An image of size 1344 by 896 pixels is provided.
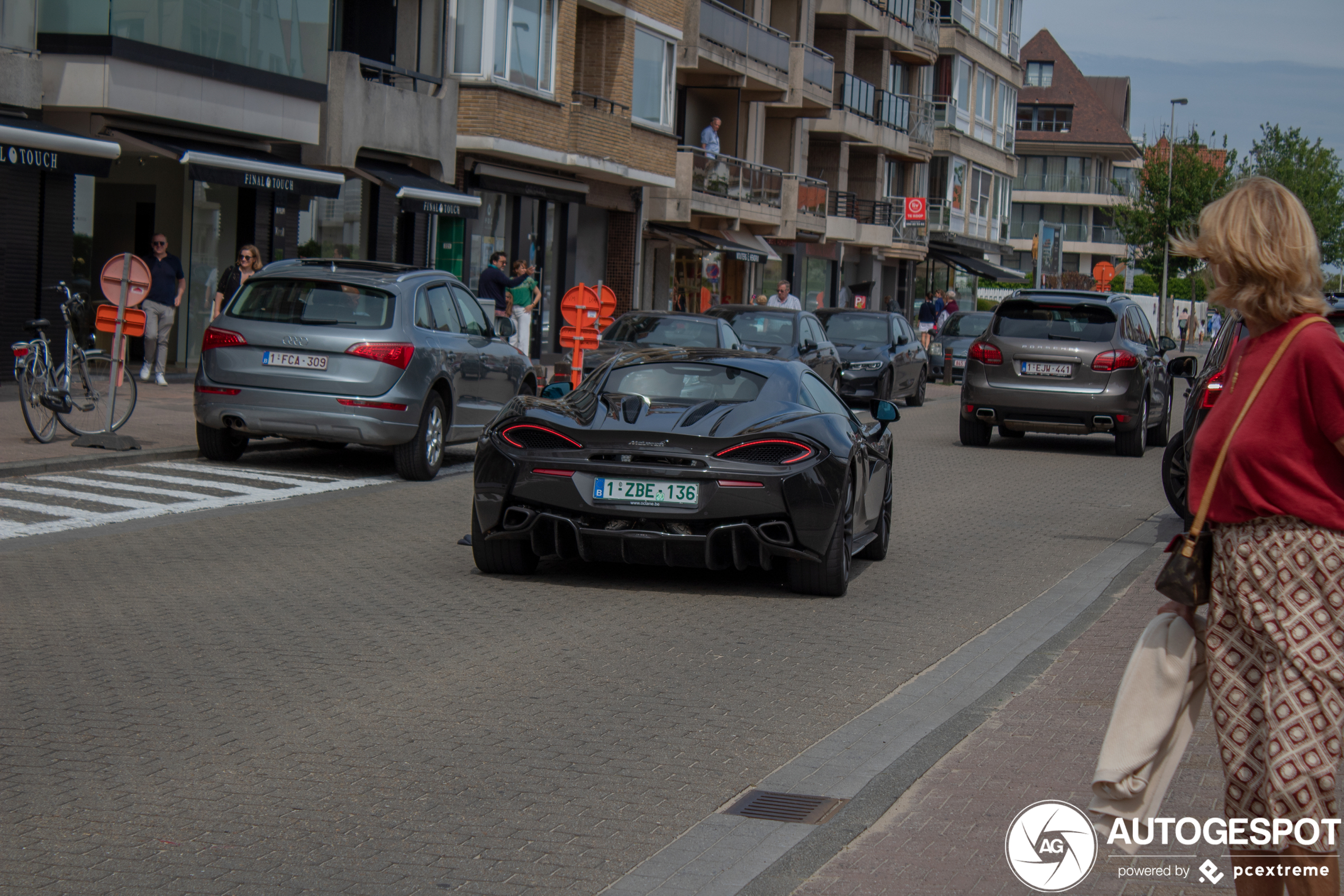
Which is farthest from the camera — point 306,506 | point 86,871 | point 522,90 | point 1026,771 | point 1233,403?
point 522,90

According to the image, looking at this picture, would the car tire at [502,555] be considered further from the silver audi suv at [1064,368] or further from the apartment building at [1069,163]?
the apartment building at [1069,163]

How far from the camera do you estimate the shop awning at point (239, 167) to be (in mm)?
21672

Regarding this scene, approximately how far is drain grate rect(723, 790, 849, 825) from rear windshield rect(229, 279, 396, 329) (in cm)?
962

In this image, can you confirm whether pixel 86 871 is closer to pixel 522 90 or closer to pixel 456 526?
pixel 456 526

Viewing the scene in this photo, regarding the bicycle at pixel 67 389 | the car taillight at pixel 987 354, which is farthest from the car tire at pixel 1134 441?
the bicycle at pixel 67 389

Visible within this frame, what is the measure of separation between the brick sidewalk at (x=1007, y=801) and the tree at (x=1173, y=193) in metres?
72.4

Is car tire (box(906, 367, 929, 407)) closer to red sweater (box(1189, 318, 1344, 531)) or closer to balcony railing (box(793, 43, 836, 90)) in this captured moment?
balcony railing (box(793, 43, 836, 90))

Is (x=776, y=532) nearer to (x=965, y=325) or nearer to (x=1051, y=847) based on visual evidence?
(x=1051, y=847)

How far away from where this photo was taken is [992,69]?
236 feet

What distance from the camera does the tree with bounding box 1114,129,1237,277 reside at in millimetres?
76500

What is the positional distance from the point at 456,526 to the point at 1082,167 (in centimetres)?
10408

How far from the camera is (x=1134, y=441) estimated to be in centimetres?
1983

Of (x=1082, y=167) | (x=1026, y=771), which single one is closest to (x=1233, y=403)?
(x=1026, y=771)

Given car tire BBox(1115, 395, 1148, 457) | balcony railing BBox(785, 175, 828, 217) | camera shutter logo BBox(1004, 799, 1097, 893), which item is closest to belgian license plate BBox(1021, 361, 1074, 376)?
car tire BBox(1115, 395, 1148, 457)
